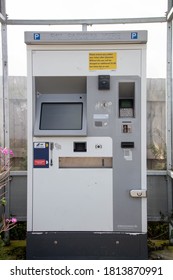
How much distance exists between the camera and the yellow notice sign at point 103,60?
312 centimetres

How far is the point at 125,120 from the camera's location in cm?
313

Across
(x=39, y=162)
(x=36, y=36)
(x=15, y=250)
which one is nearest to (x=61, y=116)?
(x=39, y=162)

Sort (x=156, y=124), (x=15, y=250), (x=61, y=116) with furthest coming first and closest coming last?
(x=156, y=124)
(x=15, y=250)
(x=61, y=116)

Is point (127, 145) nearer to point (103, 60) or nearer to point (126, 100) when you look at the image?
point (126, 100)

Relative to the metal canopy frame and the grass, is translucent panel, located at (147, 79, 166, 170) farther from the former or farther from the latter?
the grass

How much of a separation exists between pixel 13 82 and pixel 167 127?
201cm

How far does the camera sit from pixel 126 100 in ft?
10.6

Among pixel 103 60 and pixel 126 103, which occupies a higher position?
pixel 103 60

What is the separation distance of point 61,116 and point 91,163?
554 millimetres

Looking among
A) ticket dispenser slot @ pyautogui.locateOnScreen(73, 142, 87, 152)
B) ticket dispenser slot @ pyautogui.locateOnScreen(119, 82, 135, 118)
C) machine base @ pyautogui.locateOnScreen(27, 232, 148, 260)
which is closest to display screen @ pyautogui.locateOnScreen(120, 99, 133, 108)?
ticket dispenser slot @ pyautogui.locateOnScreen(119, 82, 135, 118)

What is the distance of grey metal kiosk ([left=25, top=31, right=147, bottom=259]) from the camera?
3127 mm

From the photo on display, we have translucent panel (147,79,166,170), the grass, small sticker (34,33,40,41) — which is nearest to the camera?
small sticker (34,33,40,41)

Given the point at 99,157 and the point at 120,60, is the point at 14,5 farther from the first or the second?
the point at 99,157

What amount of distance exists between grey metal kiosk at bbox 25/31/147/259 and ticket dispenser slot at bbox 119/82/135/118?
38 mm
